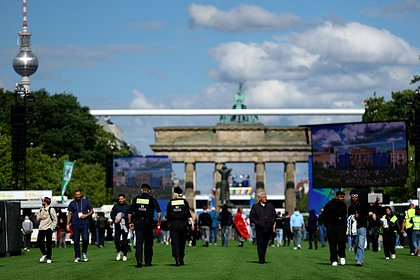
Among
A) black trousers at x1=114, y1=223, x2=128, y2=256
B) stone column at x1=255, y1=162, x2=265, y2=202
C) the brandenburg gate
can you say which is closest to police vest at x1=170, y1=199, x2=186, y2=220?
black trousers at x1=114, y1=223, x2=128, y2=256

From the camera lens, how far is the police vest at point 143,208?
29875 millimetres

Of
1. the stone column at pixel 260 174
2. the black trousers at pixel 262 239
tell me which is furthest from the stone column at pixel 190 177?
the black trousers at pixel 262 239

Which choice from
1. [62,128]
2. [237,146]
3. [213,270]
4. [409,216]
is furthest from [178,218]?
[237,146]

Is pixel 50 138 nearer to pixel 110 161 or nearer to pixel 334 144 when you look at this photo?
pixel 110 161

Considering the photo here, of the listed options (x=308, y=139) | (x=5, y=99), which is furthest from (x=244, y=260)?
(x=308, y=139)

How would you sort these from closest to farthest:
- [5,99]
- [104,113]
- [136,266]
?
[136,266] < [5,99] < [104,113]

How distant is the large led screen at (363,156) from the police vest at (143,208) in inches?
1328

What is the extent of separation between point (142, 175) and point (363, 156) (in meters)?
33.2

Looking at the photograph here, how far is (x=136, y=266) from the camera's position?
101 feet

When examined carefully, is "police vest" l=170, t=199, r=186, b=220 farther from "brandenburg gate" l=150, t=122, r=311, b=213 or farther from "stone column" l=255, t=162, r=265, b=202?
"stone column" l=255, t=162, r=265, b=202

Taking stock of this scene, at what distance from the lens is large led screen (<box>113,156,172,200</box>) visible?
9338 centimetres

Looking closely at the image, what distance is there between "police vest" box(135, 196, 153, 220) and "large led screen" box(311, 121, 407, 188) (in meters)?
33.7

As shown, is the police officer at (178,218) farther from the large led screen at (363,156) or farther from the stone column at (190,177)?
the stone column at (190,177)

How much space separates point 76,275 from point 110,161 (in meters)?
66.4
